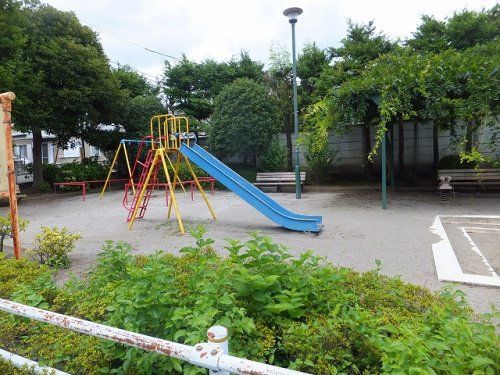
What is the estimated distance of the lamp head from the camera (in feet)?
33.4

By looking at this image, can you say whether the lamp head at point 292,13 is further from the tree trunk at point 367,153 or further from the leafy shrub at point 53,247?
the leafy shrub at point 53,247

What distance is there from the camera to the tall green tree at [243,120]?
1396cm

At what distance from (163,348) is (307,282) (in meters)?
1.29

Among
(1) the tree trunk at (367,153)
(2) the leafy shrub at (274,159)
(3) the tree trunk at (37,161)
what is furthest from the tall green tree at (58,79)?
(1) the tree trunk at (367,153)

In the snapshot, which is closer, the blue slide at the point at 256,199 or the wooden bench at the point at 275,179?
the blue slide at the point at 256,199

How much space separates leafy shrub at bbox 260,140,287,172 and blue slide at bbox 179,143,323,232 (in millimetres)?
7808

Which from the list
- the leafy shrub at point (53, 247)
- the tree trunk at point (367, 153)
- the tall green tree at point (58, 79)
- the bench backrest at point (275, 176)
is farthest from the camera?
the tree trunk at point (367, 153)

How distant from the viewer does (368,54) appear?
45.1ft

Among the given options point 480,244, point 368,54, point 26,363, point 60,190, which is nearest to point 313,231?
point 480,244

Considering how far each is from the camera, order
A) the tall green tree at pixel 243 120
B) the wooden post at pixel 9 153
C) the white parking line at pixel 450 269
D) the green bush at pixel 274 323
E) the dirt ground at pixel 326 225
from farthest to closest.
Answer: the tall green tree at pixel 243 120 < the dirt ground at pixel 326 225 < the wooden post at pixel 9 153 < the white parking line at pixel 450 269 < the green bush at pixel 274 323

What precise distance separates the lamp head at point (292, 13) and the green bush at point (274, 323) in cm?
910

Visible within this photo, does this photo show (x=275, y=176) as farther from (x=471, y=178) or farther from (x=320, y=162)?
(x=471, y=178)

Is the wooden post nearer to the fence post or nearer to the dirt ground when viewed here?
the dirt ground

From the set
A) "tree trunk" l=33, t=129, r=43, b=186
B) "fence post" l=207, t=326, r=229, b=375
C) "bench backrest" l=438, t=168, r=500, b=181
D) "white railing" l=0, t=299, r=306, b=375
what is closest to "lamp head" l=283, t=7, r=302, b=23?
"bench backrest" l=438, t=168, r=500, b=181
